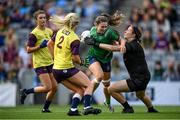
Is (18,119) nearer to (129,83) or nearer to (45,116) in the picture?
(45,116)

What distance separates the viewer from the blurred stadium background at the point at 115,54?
26336mm

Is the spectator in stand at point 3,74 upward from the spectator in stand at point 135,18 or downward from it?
downward

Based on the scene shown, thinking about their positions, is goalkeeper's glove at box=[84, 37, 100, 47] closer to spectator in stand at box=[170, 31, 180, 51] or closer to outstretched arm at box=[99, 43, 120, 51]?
outstretched arm at box=[99, 43, 120, 51]

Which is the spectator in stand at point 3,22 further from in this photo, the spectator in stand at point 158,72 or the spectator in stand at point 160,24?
the spectator in stand at point 158,72

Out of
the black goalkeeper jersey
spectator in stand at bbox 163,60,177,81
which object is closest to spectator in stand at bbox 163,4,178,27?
spectator in stand at bbox 163,60,177,81

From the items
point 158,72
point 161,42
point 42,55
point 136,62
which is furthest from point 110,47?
point 161,42

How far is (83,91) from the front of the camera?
17422 mm

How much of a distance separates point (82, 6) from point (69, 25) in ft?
49.0

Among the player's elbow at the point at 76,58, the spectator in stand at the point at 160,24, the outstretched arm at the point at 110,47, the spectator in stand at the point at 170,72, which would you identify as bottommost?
the spectator in stand at the point at 170,72

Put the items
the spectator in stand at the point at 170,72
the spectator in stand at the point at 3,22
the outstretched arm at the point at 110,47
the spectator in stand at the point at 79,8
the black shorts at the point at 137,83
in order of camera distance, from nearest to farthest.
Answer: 1. the outstretched arm at the point at 110,47
2. the black shorts at the point at 137,83
3. the spectator in stand at the point at 170,72
4. the spectator in stand at the point at 3,22
5. the spectator in stand at the point at 79,8

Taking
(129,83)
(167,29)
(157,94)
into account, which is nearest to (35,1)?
(167,29)

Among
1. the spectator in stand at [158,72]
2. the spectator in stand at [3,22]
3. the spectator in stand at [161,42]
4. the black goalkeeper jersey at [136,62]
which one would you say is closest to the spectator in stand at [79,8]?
the spectator in stand at [3,22]

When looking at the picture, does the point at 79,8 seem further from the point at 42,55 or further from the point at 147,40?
the point at 42,55

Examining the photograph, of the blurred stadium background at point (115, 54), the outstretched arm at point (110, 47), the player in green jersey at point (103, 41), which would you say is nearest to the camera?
the outstretched arm at point (110, 47)
